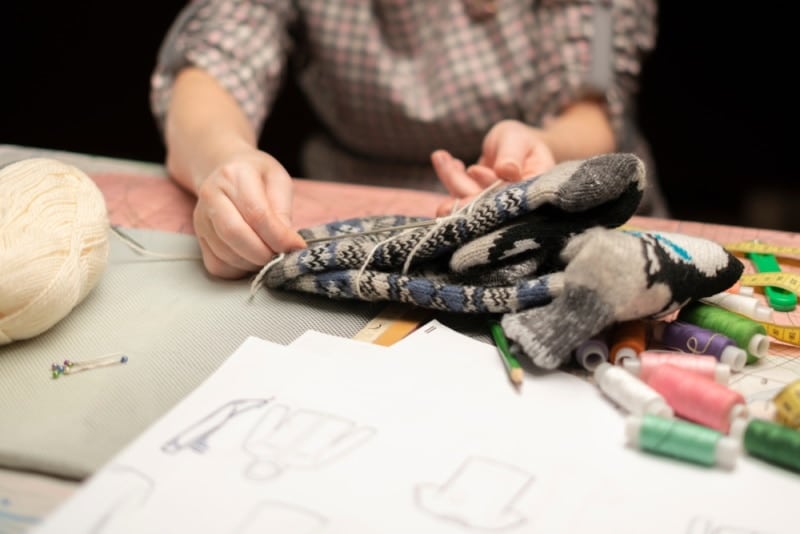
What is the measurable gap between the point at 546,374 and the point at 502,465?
105mm

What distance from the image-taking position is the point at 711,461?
0.44m

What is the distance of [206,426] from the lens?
47 cm

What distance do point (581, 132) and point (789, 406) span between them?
60cm

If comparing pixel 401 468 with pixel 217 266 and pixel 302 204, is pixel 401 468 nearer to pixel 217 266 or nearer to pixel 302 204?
pixel 217 266

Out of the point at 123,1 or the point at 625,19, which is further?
the point at 123,1

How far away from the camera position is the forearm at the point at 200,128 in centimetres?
82

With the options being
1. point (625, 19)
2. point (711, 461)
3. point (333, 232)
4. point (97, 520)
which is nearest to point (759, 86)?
point (625, 19)

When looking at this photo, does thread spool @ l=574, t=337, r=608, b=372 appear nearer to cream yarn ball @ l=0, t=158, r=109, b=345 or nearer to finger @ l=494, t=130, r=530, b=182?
finger @ l=494, t=130, r=530, b=182

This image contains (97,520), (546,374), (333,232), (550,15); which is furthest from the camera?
(550,15)

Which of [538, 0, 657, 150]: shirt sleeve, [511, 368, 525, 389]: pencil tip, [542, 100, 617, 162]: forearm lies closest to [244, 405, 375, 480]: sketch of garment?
[511, 368, 525, 389]: pencil tip

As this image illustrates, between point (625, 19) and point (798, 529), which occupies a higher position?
point (625, 19)

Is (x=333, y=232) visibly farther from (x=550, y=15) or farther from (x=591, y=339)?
(x=550, y=15)

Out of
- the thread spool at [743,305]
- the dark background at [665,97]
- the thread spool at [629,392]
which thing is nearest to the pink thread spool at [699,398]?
the thread spool at [629,392]

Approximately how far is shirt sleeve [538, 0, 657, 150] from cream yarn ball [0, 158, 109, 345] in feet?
2.03
